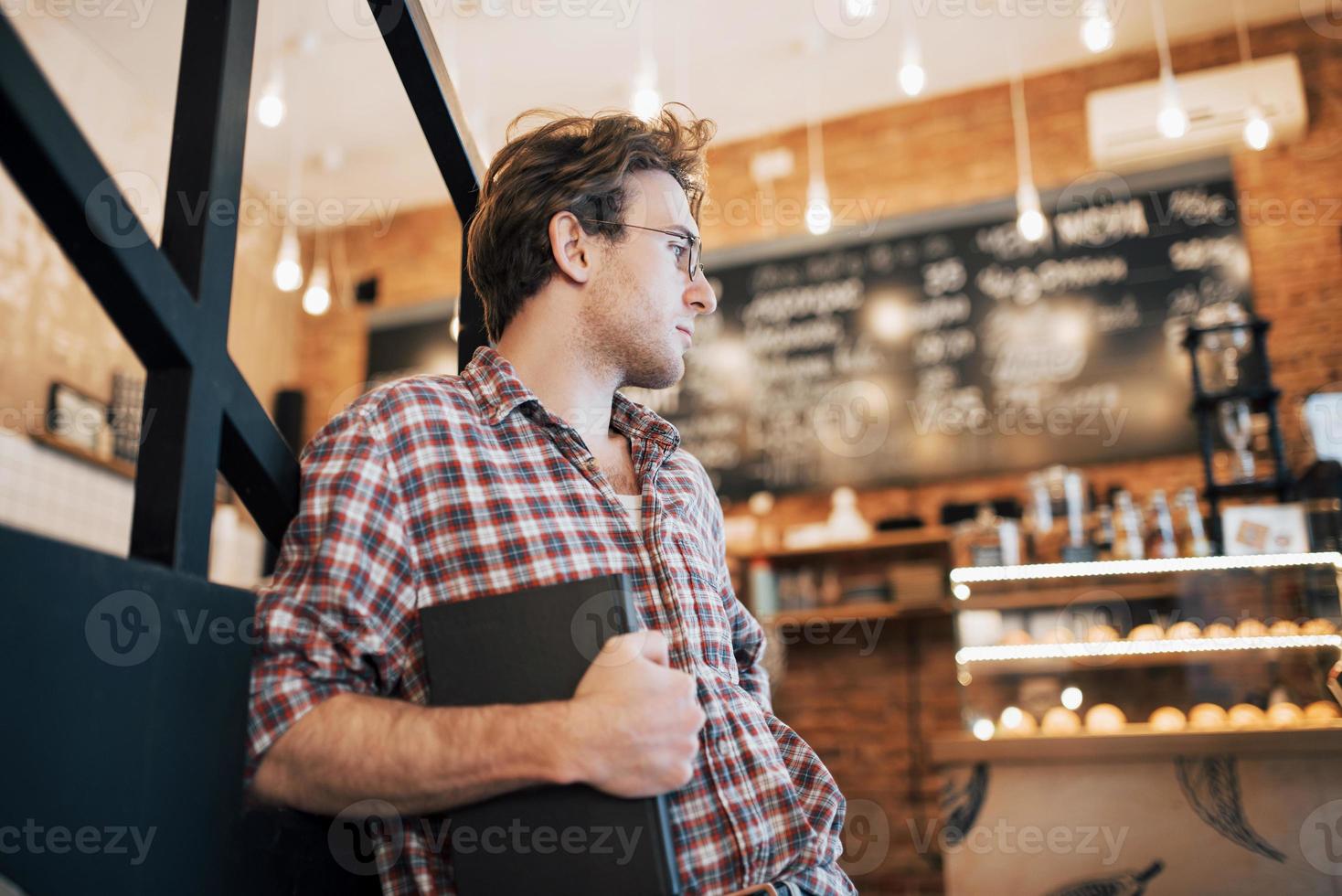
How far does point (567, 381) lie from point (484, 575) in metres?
0.45

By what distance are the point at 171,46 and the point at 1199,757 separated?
503cm

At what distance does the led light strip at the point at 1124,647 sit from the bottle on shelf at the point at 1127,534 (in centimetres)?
38

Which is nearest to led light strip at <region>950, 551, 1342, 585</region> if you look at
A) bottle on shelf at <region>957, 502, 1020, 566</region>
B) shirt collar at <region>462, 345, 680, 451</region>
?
bottle on shelf at <region>957, 502, 1020, 566</region>

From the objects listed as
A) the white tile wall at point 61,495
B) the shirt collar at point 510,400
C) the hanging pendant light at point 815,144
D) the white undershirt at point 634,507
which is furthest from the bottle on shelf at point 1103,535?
the white tile wall at point 61,495

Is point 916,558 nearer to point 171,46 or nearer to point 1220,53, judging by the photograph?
point 1220,53

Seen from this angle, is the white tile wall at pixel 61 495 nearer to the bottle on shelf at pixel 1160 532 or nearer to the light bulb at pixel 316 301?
the light bulb at pixel 316 301

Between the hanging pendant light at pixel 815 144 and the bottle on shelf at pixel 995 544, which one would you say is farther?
the hanging pendant light at pixel 815 144

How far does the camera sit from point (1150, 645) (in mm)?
3713

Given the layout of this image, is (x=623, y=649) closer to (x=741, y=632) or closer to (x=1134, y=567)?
(x=741, y=632)

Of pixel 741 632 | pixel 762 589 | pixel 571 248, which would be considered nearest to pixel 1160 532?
pixel 762 589

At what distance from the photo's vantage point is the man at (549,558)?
1.01 metres

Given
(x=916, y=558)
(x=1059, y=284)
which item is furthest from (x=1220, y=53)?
(x=916, y=558)

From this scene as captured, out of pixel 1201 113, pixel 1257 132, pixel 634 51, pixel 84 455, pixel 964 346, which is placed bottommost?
pixel 84 455

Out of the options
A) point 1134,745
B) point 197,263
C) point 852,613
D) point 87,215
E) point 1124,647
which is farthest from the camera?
point 852,613
